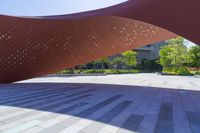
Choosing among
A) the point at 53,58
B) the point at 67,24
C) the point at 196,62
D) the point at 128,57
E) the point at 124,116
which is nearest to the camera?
the point at 124,116

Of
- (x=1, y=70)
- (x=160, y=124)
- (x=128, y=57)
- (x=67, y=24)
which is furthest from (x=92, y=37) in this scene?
(x=128, y=57)

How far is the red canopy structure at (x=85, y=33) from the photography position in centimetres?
731

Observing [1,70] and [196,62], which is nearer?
[1,70]

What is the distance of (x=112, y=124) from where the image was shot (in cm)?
430

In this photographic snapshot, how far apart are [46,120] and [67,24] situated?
677 centimetres

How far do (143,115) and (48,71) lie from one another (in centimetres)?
1002

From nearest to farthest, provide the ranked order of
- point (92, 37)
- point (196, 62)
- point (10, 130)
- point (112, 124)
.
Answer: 1. point (10, 130)
2. point (112, 124)
3. point (92, 37)
4. point (196, 62)

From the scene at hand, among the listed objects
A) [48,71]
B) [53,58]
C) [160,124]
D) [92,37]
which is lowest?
[160,124]

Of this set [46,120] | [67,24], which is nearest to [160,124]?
[46,120]

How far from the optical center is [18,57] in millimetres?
12438

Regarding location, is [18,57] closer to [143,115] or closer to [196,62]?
[143,115]

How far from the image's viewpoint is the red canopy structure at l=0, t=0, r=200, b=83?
7.31 meters

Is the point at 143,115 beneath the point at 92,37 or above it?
beneath

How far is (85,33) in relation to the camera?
11.2 meters
